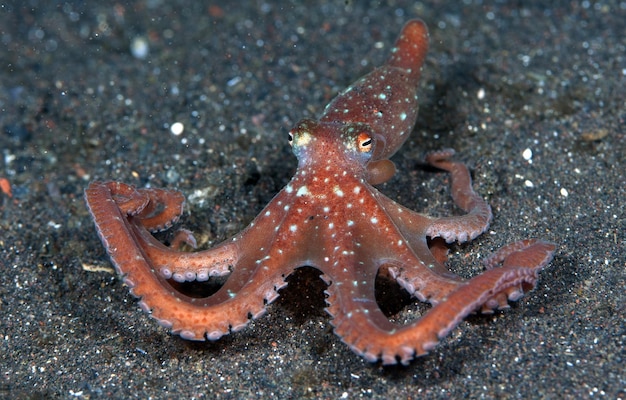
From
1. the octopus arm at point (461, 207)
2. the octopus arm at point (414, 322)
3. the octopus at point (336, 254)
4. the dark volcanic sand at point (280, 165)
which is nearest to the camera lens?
the octopus arm at point (414, 322)

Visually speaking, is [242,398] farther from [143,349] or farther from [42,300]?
[42,300]

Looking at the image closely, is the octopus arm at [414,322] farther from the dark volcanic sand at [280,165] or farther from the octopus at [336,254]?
the dark volcanic sand at [280,165]

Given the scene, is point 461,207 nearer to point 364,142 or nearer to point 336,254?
point 364,142

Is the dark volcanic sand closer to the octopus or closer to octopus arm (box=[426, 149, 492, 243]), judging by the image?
octopus arm (box=[426, 149, 492, 243])

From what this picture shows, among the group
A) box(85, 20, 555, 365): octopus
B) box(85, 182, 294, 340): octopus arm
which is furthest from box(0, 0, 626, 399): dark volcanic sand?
box(85, 182, 294, 340): octopus arm

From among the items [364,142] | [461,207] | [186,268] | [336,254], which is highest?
[364,142]

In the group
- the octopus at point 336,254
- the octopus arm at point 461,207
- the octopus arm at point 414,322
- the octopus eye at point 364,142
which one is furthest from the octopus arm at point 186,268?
the octopus arm at point 461,207

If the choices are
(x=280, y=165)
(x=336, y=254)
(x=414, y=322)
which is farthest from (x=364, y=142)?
(x=280, y=165)

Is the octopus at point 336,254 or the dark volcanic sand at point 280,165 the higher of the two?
the octopus at point 336,254
